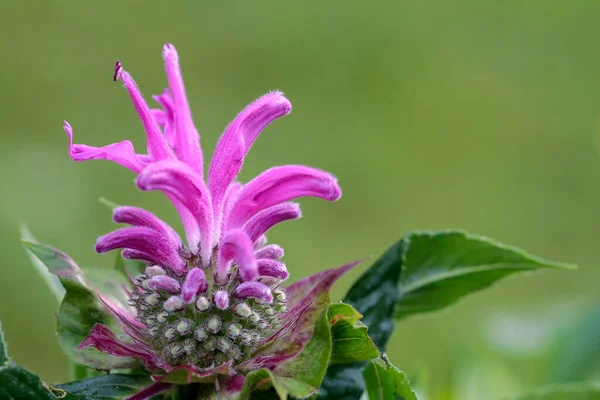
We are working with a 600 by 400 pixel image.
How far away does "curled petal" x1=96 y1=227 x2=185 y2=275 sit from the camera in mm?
1231

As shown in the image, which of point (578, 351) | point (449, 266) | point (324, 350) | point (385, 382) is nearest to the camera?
point (324, 350)

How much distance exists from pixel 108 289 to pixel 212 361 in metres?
0.28

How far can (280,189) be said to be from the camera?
4.19ft

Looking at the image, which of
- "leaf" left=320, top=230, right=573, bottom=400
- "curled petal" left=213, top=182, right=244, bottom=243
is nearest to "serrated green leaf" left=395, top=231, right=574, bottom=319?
"leaf" left=320, top=230, right=573, bottom=400

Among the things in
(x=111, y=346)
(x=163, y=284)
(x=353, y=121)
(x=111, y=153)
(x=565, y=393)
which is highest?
(x=353, y=121)

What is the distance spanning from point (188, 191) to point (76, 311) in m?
0.31

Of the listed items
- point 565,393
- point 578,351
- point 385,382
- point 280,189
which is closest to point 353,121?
point 578,351

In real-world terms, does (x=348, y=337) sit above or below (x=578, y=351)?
above

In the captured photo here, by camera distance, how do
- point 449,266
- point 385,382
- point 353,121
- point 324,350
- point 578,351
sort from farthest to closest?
point 353,121 < point 578,351 < point 449,266 < point 385,382 < point 324,350

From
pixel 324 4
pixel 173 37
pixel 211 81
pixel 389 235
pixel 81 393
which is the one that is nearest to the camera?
pixel 81 393

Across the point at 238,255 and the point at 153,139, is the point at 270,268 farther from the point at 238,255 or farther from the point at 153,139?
the point at 153,139

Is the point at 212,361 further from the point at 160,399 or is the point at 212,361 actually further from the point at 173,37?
the point at 173,37

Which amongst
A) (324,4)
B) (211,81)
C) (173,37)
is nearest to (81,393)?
(211,81)

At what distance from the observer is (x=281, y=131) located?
5762 mm
